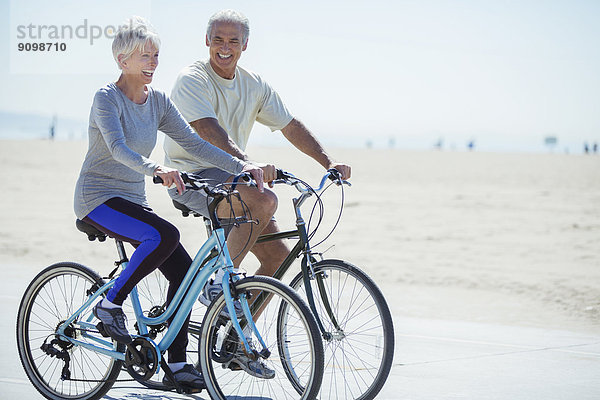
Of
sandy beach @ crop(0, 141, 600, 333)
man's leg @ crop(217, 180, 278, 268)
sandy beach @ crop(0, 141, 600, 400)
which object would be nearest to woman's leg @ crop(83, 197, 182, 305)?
man's leg @ crop(217, 180, 278, 268)

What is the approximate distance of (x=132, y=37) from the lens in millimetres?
4207

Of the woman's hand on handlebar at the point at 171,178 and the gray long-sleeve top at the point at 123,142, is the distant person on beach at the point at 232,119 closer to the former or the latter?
the gray long-sleeve top at the point at 123,142

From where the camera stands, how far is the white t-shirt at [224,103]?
490cm

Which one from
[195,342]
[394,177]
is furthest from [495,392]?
[394,177]

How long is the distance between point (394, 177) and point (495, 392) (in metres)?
28.2

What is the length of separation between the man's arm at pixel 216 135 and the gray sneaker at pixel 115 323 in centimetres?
103

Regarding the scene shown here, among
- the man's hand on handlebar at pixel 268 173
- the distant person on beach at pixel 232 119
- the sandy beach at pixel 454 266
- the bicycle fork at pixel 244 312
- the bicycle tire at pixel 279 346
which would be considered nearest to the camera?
the bicycle tire at pixel 279 346

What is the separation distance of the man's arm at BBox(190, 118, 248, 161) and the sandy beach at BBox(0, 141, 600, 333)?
150 inches

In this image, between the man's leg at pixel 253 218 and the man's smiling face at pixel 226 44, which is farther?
the man's smiling face at pixel 226 44

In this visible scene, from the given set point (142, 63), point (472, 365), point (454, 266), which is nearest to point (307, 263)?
point (142, 63)

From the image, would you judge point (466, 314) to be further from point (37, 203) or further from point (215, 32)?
point (37, 203)

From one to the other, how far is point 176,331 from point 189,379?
0.83 feet

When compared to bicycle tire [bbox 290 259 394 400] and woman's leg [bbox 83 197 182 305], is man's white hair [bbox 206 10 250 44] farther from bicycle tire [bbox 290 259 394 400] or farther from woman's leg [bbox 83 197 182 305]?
bicycle tire [bbox 290 259 394 400]

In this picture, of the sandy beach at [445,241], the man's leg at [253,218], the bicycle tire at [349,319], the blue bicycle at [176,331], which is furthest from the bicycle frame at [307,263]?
the sandy beach at [445,241]
